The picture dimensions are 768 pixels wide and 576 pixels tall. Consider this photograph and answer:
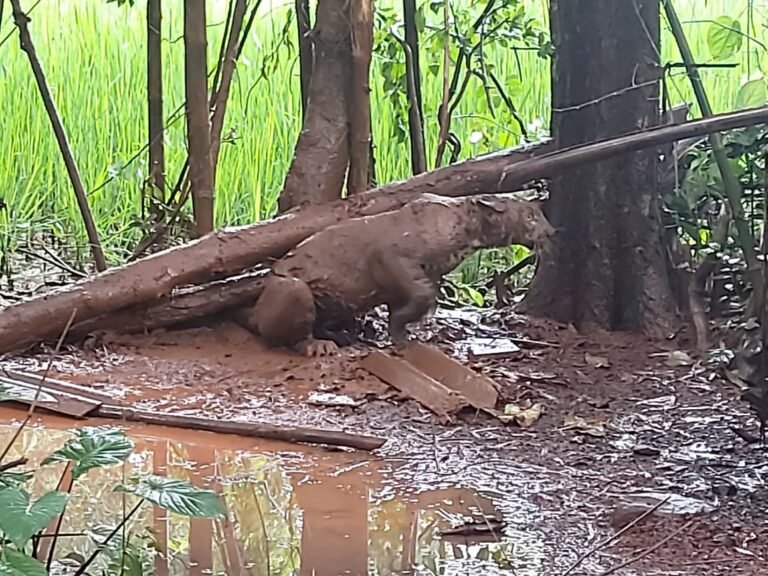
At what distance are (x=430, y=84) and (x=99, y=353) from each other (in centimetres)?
315

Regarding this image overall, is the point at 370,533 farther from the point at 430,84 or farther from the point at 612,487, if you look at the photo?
the point at 430,84

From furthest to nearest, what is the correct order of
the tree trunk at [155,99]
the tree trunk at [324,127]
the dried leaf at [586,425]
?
the tree trunk at [155,99] → the tree trunk at [324,127] → the dried leaf at [586,425]

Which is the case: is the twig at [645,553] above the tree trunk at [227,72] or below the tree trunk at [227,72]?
below

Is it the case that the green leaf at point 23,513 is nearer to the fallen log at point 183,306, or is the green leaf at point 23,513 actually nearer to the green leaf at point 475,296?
the fallen log at point 183,306

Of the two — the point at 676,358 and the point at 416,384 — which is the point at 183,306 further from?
the point at 676,358

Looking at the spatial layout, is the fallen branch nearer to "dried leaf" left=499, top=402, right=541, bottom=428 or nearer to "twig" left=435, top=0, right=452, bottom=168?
"dried leaf" left=499, top=402, right=541, bottom=428

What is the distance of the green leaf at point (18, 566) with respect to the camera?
4.86 ft

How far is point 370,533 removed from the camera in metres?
2.61

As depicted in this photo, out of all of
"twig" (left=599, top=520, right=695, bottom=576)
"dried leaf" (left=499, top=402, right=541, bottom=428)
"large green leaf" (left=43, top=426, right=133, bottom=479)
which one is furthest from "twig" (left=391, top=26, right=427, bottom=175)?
"large green leaf" (left=43, top=426, right=133, bottom=479)

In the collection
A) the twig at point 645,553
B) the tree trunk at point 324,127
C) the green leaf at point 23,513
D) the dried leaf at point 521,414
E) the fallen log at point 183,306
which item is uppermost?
the tree trunk at point 324,127

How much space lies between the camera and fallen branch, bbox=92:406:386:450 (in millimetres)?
3281

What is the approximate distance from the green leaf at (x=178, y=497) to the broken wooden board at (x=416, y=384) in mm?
1862

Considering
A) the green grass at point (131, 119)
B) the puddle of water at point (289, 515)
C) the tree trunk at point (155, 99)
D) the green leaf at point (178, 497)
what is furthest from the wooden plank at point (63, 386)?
the green grass at point (131, 119)

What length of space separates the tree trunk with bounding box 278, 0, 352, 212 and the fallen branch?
4.37 ft
